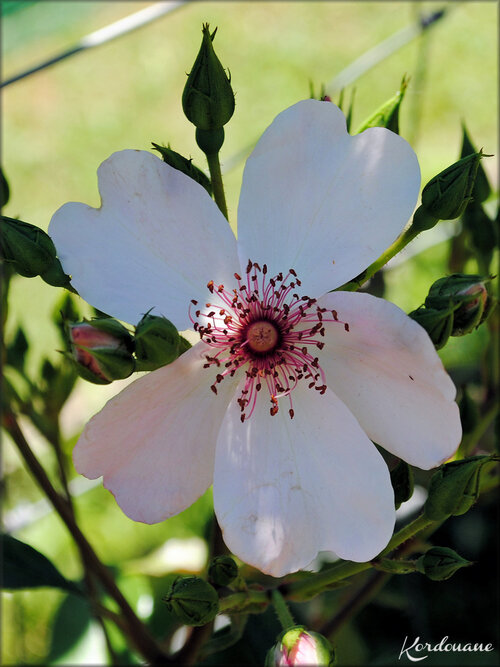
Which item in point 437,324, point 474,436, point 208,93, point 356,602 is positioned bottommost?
point 356,602

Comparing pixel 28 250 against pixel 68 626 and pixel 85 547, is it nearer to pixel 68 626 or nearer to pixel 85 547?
pixel 85 547

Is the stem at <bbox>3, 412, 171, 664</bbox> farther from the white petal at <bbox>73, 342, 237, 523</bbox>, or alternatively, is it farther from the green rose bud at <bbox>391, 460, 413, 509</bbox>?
the green rose bud at <bbox>391, 460, 413, 509</bbox>

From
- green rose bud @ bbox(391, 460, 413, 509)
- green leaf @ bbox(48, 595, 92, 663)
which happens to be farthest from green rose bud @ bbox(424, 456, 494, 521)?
green leaf @ bbox(48, 595, 92, 663)

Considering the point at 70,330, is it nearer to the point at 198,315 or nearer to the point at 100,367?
the point at 100,367

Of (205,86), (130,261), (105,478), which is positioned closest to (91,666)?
(105,478)

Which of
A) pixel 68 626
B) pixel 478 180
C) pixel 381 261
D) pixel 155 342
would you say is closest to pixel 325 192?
pixel 381 261
